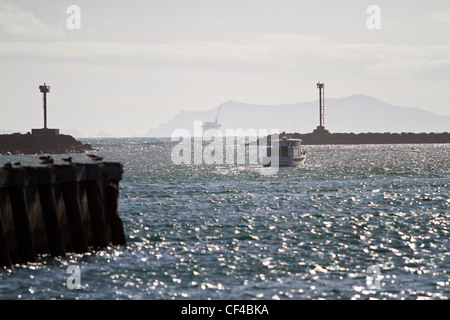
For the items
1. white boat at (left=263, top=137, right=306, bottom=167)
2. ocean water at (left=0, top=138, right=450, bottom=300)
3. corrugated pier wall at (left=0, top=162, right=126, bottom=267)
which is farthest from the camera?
white boat at (left=263, top=137, right=306, bottom=167)

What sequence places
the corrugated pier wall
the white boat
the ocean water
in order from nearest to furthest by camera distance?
the ocean water < the corrugated pier wall < the white boat

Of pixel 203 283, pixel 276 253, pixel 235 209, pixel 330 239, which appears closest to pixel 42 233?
pixel 203 283

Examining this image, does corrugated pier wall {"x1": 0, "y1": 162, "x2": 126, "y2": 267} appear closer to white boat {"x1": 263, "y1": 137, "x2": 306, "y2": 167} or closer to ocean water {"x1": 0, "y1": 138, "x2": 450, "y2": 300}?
ocean water {"x1": 0, "y1": 138, "x2": 450, "y2": 300}

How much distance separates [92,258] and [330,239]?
33.6ft

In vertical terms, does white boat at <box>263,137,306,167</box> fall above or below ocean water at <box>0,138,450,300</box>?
above

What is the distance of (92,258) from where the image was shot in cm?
2238

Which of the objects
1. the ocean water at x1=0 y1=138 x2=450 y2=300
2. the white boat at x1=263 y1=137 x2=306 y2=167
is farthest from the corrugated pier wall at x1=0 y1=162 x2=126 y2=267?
the white boat at x1=263 y1=137 x2=306 y2=167

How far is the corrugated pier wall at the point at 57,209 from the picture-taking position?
65.9 ft

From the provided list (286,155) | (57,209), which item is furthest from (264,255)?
(286,155)

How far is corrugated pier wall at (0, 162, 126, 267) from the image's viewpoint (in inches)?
790

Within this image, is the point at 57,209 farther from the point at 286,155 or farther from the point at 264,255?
the point at 286,155
